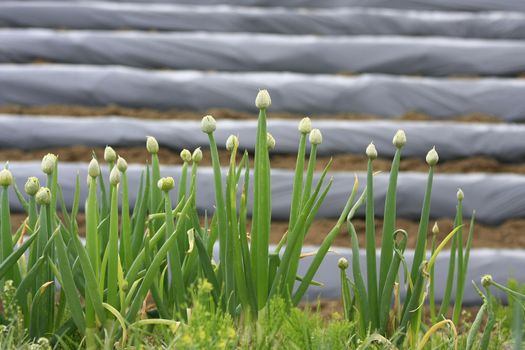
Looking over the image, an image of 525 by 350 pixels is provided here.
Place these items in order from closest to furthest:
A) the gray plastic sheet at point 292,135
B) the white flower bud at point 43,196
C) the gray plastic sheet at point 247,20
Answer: the white flower bud at point 43,196 → the gray plastic sheet at point 292,135 → the gray plastic sheet at point 247,20

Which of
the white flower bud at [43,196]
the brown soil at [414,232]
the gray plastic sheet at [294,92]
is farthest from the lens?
the gray plastic sheet at [294,92]

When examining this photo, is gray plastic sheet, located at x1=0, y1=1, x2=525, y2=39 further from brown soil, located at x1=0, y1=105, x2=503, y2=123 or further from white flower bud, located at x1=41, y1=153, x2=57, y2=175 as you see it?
white flower bud, located at x1=41, y1=153, x2=57, y2=175

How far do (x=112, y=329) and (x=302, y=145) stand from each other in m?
0.37

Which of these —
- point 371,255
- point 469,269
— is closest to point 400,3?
point 469,269

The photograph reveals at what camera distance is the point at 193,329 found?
934 mm

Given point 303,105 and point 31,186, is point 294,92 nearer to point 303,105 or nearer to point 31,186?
point 303,105

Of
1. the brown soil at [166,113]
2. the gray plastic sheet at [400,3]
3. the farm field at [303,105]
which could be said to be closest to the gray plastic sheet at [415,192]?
the farm field at [303,105]

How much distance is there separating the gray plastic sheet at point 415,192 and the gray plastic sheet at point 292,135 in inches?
4.6

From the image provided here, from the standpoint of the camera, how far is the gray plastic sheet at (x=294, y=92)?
9.70 ft

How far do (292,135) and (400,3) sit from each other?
0.79 m

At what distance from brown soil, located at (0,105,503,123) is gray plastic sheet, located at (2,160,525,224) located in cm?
26

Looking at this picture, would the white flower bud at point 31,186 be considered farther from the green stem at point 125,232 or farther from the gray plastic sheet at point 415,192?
the gray plastic sheet at point 415,192

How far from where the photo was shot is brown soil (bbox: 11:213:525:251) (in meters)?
2.71

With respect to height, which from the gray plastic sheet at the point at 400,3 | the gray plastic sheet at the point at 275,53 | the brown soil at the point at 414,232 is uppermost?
the gray plastic sheet at the point at 400,3
